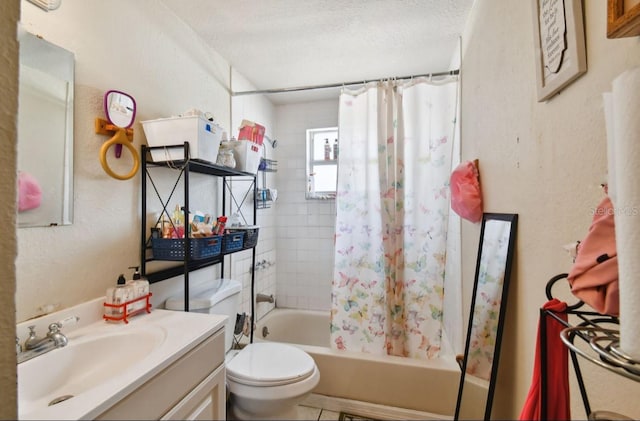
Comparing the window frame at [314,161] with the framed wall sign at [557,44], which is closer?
the framed wall sign at [557,44]

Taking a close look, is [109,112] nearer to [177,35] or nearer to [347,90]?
[177,35]

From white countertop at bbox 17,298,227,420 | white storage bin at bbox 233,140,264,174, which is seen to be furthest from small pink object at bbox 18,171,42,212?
white storage bin at bbox 233,140,264,174

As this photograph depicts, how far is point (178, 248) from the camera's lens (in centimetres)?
124

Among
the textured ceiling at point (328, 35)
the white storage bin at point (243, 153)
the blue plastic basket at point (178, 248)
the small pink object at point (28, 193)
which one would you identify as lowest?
the blue plastic basket at point (178, 248)

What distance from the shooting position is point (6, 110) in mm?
274

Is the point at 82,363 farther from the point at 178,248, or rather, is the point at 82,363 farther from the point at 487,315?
the point at 487,315

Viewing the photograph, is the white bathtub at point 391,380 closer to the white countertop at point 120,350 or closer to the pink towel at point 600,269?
the white countertop at point 120,350

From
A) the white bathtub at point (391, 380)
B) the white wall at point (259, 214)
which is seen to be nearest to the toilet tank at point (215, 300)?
the white wall at point (259, 214)

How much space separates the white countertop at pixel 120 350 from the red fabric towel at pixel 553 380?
87 centimetres

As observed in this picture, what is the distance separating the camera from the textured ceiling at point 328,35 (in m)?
1.50

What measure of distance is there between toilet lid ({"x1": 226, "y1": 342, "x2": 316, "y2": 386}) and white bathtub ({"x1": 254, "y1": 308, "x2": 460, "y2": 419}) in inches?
11.8

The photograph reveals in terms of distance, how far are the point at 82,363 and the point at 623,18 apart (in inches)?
60.0

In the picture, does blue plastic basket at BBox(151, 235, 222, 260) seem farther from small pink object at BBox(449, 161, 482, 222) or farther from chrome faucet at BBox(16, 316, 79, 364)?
small pink object at BBox(449, 161, 482, 222)

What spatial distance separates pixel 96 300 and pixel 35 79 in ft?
2.62
